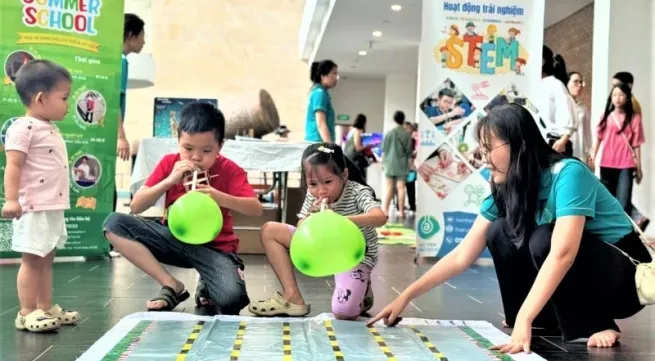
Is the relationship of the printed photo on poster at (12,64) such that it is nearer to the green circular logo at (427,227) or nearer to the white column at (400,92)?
the green circular logo at (427,227)

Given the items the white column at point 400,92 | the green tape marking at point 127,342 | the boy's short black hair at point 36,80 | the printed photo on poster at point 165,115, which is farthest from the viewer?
the white column at point 400,92

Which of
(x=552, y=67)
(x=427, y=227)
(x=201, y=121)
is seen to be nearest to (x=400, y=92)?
(x=552, y=67)

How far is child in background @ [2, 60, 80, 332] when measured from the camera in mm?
2271

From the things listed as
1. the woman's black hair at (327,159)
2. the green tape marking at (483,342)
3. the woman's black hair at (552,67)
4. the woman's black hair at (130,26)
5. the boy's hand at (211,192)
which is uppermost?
the woman's black hair at (130,26)

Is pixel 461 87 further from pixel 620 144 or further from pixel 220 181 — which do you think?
pixel 220 181

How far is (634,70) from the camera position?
23.5 ft

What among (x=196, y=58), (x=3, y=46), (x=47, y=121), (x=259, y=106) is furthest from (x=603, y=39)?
(x=196, y=58)

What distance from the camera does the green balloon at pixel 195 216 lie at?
2.29 meters

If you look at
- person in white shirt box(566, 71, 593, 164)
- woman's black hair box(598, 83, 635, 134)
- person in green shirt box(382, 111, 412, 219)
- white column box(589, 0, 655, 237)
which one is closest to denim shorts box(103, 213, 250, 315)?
person in white shirt box(566, 71, 593, 164)

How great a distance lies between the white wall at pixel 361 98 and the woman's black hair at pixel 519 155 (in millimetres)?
15744

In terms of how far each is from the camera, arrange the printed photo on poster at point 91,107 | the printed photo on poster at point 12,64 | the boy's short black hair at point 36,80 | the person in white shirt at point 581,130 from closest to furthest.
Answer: the boy's short black hair at point 36,80 < the printed photo on poster at point 12,64 < the printed photo on poster at point 91,107 < the person in white shirt at point 581,130

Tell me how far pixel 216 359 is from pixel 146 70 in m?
5.51

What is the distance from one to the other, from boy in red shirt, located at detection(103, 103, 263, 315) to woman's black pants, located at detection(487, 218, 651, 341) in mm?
944

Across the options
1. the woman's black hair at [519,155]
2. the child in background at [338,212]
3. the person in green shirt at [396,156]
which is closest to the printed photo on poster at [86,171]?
the child in background at [338,212]
